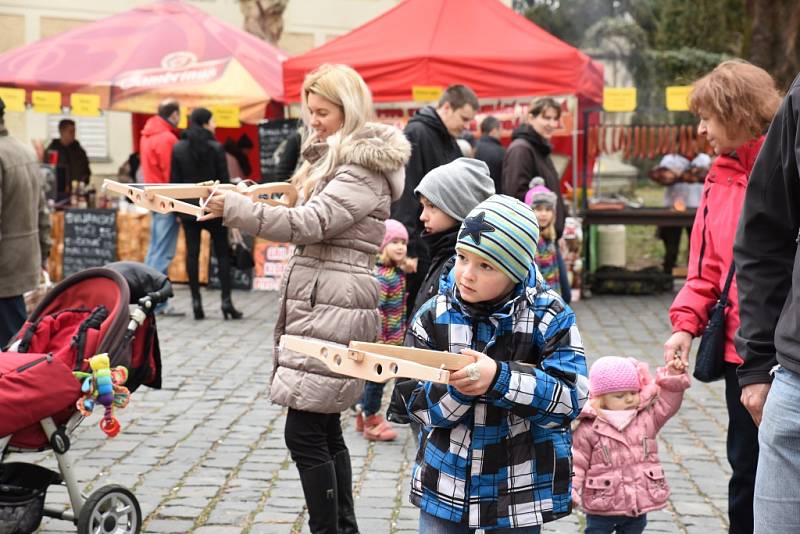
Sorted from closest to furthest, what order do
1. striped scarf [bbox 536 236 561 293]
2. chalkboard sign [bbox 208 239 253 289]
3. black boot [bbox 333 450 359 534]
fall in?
black boot [bbox 333 450 359 534]
striped scarf [bbox 536 236 561 293]
chalkboard sign [bbox 208 239 253 289]

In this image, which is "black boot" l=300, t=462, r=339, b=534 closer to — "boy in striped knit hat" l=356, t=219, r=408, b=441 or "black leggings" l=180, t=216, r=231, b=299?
"boy in striped knit hat" l=356, t=219, r=408, b=441

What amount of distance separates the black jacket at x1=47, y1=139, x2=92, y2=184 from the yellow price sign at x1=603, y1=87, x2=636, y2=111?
737 centimetres

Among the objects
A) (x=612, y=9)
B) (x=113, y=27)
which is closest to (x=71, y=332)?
(x=113, y=27)

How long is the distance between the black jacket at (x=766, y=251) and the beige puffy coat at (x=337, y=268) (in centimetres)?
160

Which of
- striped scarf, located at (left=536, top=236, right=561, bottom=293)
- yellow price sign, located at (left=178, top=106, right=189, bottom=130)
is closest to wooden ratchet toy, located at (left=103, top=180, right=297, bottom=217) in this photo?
striped scarf, located at (left=536, top=236, right=561, bottom=293)

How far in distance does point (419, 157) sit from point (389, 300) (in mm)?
822

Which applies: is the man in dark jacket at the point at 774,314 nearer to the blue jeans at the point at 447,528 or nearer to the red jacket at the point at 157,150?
the blue jeans at the point at 447,528

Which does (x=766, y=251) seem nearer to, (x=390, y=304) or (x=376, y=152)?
(x=376, y=152)

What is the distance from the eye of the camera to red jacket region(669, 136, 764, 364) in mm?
3756

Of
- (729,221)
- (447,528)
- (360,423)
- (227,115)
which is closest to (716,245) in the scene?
(729,221)

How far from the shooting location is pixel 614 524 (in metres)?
4.04

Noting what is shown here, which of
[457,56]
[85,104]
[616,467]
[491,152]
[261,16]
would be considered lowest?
[616,467]

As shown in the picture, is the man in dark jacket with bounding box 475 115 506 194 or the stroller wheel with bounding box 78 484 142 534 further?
the man in dark jacket with bounding box 475 115 506 194

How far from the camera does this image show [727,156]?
3.84 meters
